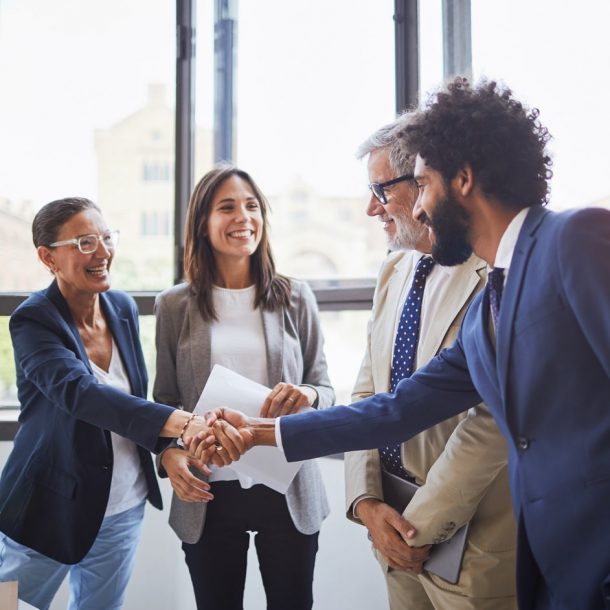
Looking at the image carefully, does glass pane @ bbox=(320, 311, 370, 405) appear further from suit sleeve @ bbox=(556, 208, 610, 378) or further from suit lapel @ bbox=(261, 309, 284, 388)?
suit sleeve @ bbox=(556, 208, 610, 378)

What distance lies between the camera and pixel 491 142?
1275 mm

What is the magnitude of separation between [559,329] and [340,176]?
79.1 inches

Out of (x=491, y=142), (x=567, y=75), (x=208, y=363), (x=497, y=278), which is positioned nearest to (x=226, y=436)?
(x=208, y=363)

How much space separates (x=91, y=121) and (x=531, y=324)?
2524 millimetres

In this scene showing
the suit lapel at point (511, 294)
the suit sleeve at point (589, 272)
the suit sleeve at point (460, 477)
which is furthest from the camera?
the suit sleeve at point (460, 477)

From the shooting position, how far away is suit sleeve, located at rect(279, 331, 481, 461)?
150 centimetres

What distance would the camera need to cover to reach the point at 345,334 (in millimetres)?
2941

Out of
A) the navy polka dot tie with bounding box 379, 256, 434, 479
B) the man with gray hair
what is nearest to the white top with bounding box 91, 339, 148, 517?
the man with gray hair

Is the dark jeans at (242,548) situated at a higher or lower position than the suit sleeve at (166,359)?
lower

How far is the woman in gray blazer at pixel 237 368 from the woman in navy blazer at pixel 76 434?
0.13 m

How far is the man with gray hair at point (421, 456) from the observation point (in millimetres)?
1444

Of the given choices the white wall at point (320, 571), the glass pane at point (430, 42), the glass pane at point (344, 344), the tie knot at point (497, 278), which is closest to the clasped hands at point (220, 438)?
the tie knot at point (497, 278)

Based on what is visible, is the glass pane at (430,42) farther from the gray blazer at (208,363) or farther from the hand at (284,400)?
the hand at (284,400)

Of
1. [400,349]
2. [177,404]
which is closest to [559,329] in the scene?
[400,349]
